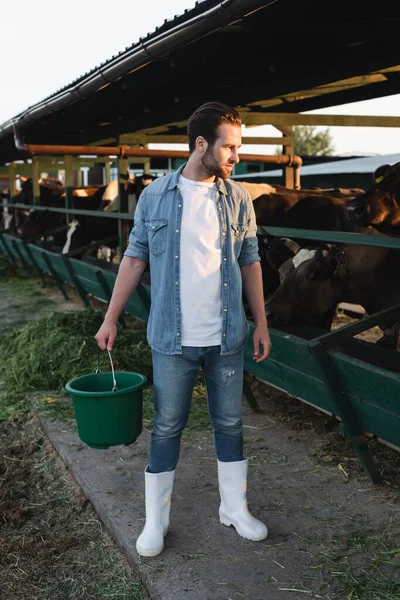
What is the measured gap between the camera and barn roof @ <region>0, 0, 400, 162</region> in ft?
12.9

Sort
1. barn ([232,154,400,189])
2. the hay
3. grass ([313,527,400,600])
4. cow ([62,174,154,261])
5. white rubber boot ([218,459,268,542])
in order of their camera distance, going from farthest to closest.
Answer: barn ([232,154,400,189]) → cow ([62,174,154,261]) → the hay → white rubber boot ([218,459,268,542]) → grass ([313,527,400,600])

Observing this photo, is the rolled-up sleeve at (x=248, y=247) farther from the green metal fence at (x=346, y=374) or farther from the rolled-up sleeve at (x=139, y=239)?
the green metal fence at (x=346, y=374)

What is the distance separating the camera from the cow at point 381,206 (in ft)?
17.1

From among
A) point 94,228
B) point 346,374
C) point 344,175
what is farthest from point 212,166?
point 344,175

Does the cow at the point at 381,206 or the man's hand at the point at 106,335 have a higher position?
the cow at the point at 381,206

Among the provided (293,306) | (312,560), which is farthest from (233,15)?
(312,560)

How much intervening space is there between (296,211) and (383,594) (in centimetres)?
469

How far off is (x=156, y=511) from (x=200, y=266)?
1.12 m

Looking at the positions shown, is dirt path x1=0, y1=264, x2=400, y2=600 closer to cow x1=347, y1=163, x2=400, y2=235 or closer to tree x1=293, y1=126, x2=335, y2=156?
cow x1=347, y1=163, x2=400, y2=235

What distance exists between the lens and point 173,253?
9.48ft

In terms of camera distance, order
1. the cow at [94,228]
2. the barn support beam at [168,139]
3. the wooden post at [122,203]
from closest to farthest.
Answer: the wooden post at [122,203] → the barn support beam at [168,139] → the cow at [94,228]

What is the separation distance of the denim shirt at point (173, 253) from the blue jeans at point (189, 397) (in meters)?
0.07

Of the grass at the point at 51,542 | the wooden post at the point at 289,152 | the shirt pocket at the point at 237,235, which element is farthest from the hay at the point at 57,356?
the wooden post at the point at 289,152

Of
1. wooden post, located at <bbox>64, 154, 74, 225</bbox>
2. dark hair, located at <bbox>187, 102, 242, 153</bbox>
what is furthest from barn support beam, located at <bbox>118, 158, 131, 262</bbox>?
dark hair, located at <bbox>187, 102, 242, 153</bbox>
